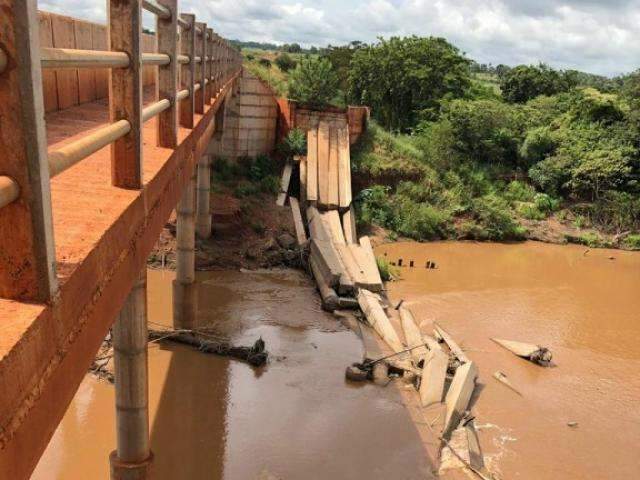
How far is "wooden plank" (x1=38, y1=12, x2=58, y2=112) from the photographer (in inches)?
243

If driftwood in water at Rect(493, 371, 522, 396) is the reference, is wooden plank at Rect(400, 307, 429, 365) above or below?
above

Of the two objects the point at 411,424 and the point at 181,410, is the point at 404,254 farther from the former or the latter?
the point at 181,410

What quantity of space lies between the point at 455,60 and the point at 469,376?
2195 centimetres

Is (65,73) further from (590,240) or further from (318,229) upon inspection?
(590,240)

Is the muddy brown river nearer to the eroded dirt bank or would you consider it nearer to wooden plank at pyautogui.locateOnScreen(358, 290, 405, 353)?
wooden plank at pyautogui.locateOnScreen(358, 290, 405, 353)

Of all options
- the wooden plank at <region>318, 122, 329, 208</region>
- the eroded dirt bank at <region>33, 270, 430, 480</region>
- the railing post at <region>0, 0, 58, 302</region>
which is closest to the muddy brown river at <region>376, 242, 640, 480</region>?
the eroded dirt bank at <region>33, 270, 430, 480</region>

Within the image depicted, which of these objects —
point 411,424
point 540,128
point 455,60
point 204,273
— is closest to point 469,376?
point 411,424

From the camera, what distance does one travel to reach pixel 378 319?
42.9ft

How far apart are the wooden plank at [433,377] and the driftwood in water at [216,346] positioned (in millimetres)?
3082

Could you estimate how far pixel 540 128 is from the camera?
25141mm

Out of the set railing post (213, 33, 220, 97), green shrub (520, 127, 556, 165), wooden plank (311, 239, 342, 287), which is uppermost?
railing post (213, 33, 220, 97)

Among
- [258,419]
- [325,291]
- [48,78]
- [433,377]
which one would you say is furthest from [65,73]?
[325,291]

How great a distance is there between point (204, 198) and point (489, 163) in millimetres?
13941

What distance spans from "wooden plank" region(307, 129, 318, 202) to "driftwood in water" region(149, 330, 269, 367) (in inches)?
333
